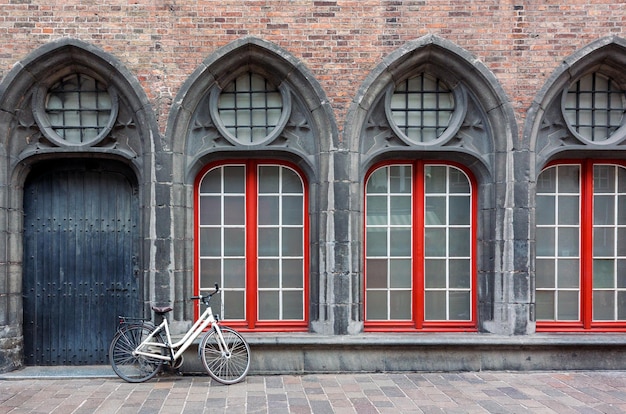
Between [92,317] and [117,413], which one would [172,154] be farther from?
[117,413]

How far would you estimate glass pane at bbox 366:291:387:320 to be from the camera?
6.17 m

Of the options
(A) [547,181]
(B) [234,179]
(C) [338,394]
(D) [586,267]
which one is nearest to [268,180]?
(B) [234,179]

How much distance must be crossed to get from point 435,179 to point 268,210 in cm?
216

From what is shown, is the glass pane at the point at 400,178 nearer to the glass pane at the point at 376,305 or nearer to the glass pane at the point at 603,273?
the glass pane at the point at 376,305

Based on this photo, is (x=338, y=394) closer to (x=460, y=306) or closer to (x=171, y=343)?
(x=171, y=343)

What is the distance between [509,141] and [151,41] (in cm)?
444

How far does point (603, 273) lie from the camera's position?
244 inches

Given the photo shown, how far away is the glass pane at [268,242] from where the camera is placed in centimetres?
614

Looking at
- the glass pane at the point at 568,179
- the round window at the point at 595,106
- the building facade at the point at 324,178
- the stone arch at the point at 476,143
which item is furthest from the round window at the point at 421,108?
the glass pane at the point at 568,179

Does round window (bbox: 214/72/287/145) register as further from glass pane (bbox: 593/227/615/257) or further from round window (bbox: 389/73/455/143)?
glass pane (bbox: 593/227/615/257)

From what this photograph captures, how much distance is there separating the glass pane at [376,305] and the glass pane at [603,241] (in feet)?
9.00

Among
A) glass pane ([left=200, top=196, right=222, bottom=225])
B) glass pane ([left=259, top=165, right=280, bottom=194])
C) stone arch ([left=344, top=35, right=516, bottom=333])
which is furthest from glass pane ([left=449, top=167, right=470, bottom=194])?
glass pane ([left=200, top=196, right=222, bottom=225])

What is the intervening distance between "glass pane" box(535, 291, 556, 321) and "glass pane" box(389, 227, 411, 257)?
1.74 metres

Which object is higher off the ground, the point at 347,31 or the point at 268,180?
the point at 347,31
